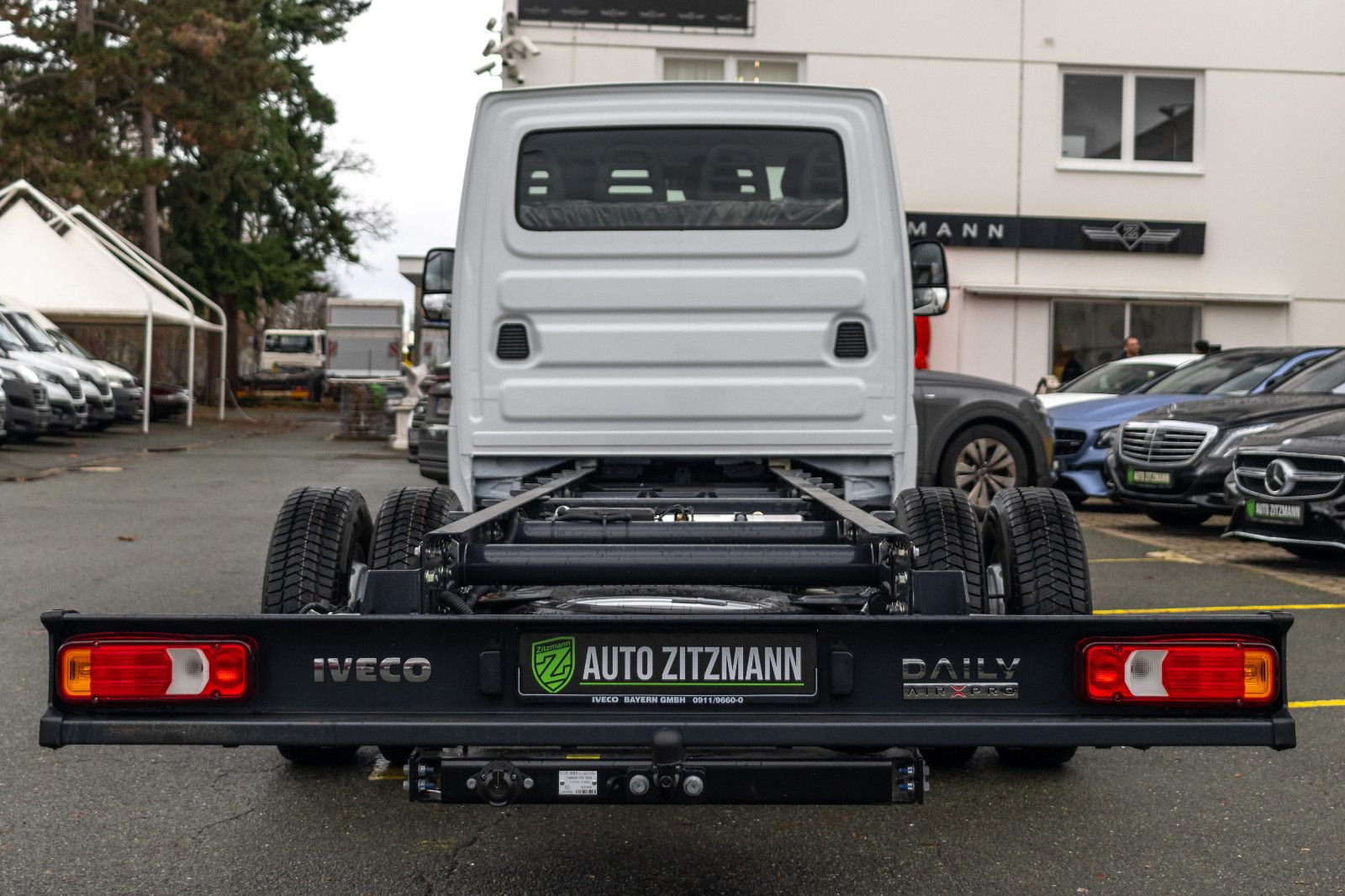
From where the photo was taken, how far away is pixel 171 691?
2.87 metres

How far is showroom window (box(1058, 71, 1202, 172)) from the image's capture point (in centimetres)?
1953

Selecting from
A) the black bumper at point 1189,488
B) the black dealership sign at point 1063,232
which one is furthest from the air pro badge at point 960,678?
the black dealership sign at point 1063,232

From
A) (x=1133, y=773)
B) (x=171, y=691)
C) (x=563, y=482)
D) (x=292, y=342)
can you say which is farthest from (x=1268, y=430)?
(x=292, y=342)

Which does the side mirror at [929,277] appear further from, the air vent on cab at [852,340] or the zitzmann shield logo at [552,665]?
the zitzmann shield logo at [552,665]

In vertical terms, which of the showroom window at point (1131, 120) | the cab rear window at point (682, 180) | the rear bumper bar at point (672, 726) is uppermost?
the showroom window at point (1131, 120)

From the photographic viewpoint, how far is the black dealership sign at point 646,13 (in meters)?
18.7

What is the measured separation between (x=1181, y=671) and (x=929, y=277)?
9.75ft

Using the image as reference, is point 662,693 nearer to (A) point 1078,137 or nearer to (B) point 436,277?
(B) point 436,277

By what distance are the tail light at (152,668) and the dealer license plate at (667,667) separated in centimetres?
59

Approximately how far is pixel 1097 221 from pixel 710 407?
15.5 meters

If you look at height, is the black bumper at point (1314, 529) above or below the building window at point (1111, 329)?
below

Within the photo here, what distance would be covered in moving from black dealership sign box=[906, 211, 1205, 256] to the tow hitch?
16.5 meters

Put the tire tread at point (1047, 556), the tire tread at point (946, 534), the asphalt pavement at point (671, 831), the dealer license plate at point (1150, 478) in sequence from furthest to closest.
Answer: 1. the dealer license plate at point (1150, 478)
2. the tire tread at point (946, 534)
3. the tire tread at point (1047, 556)
4. the asphalt pavement at point (671, 831)

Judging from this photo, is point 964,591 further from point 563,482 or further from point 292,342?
point 292,342
